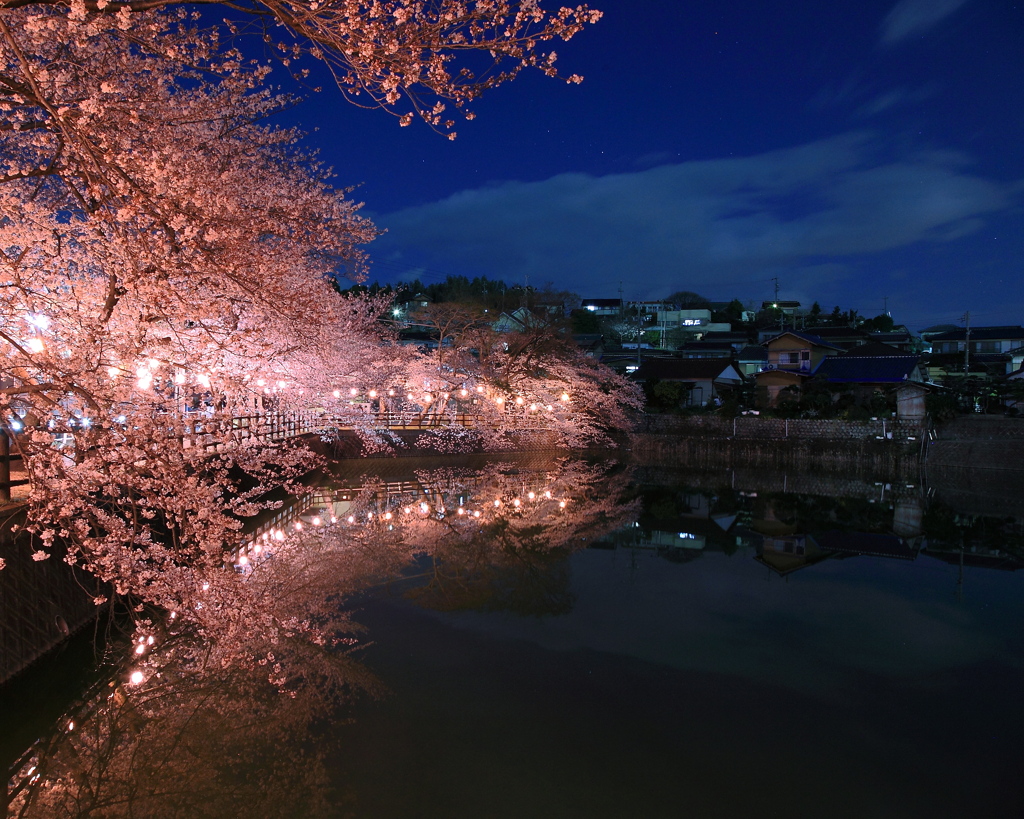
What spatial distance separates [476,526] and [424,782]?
8.84 m

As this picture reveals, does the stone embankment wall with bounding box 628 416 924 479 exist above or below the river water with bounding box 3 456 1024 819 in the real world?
above

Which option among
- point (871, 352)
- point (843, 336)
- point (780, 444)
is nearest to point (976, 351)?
point (843, 336)

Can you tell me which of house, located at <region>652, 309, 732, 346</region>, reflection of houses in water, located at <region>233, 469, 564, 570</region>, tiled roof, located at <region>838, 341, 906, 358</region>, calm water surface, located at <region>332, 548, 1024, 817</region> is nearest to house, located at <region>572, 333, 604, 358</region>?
house, located at <region>652, 309, 732, 346</region>

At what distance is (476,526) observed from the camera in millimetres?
13602

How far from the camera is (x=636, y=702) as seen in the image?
19.9 ft

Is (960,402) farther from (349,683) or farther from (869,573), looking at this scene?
(349,683)

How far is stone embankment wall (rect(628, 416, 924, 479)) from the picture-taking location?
78.2ft

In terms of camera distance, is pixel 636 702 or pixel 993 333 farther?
pixel 993 333

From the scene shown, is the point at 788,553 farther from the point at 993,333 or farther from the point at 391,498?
the point at 993,333

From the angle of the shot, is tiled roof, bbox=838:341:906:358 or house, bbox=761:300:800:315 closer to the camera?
tiled roof, bbox=838:341:906:358

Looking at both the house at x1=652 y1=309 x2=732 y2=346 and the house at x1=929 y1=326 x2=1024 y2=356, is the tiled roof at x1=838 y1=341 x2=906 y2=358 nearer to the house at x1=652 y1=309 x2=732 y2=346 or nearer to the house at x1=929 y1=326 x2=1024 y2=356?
the house at x1=929 y1=326 x2=1024 y2=356

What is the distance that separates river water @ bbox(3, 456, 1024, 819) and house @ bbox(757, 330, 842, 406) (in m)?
21.4

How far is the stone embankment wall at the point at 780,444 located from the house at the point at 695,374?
6.43 meters

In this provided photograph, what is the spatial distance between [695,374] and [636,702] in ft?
104
